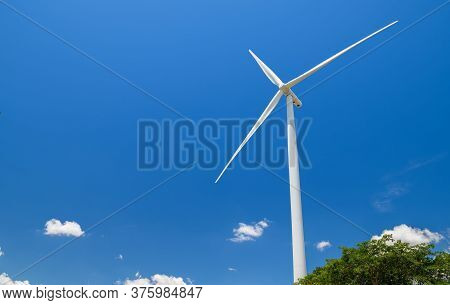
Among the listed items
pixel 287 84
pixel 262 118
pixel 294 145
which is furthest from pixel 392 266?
pixel 287 84

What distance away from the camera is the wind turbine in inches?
1228

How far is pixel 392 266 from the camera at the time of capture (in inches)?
867

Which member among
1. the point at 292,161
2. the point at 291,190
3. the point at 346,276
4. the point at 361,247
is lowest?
the point at 346,276

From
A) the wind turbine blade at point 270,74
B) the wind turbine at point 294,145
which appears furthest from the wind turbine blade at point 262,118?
the wind turbine blade at point 270,74

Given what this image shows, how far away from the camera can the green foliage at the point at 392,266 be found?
21.5m

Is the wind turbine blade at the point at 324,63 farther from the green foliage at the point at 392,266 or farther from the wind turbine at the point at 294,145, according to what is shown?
the green foliage at the point at 392,266

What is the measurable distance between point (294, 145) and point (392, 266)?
52.8ft

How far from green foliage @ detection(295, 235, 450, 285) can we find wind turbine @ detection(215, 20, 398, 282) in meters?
7.76

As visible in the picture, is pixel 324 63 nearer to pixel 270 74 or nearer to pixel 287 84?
pixel 287 84
